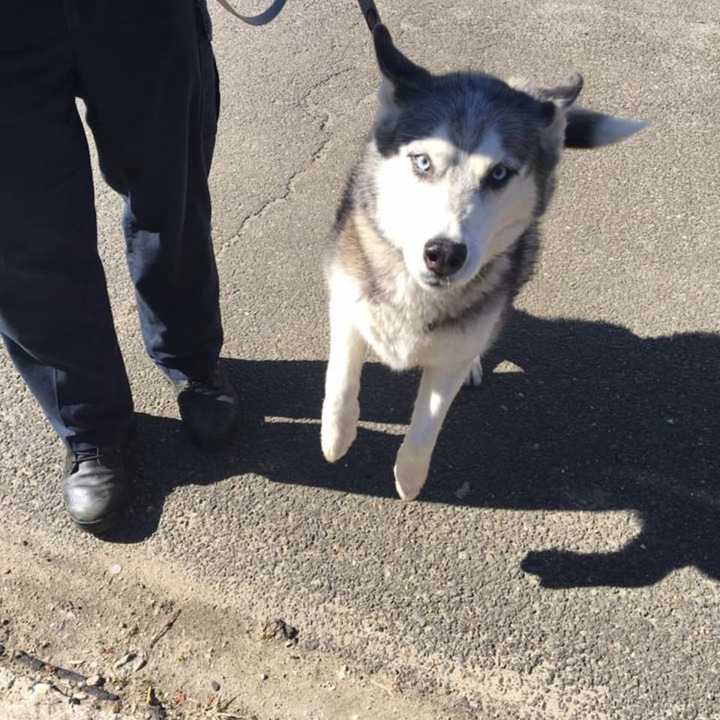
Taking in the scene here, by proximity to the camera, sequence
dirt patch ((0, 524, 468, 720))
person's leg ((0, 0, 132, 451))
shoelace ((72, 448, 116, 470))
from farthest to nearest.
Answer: shoelace ((72, 448, 116, 470)) < dirt patch ((0, 524, 468, 720)) < person's leg ((0, 0, 132, 451))

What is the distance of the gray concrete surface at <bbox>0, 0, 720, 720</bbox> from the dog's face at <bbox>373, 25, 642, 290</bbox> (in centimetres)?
93

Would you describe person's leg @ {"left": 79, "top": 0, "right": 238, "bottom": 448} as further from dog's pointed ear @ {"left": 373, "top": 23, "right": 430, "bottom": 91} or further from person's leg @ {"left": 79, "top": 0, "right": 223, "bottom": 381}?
dog's pointed ear @ {"left": 373, "top": 23, "right": 430, "bottom": 91}

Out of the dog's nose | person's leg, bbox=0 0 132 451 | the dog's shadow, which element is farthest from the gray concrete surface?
the dog's nose

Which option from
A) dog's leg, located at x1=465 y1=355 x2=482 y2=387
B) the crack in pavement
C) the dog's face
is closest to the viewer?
the dog's face

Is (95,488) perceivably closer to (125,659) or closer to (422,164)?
(125,659)

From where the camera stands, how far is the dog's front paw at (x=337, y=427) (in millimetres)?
2592

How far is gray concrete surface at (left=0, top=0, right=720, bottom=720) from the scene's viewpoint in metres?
2.45

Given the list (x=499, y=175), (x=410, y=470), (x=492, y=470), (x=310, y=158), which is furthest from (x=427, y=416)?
(x=310, y=158)

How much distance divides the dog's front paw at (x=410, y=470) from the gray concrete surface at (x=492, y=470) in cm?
13

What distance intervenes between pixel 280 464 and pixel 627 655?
1297mm

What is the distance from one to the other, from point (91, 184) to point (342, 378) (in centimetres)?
94

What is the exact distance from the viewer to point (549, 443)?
3000 millimetres

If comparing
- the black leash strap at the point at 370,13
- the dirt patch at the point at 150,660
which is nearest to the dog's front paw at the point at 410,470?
the dirt patch at the point at 150,660

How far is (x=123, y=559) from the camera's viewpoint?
8.61ft
